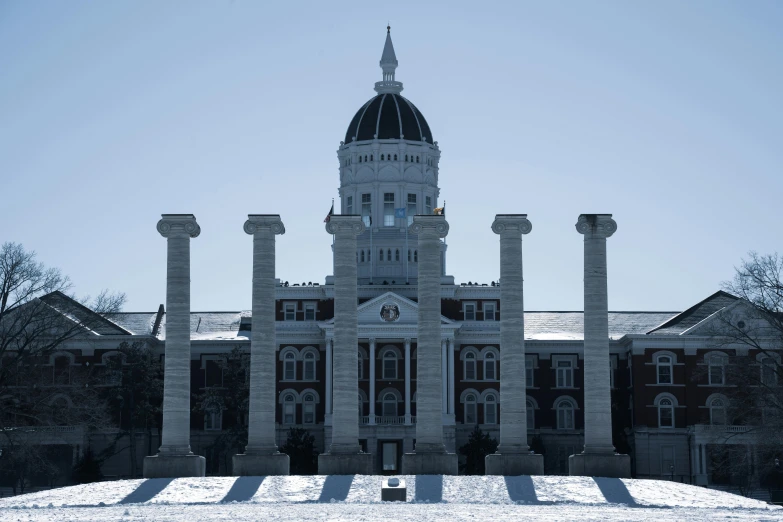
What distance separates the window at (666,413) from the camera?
114m

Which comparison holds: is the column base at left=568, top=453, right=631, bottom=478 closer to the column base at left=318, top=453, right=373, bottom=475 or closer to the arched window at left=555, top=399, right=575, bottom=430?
the column base at left=318, top=453, right=373, bottom=475

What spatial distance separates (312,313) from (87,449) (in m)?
23.4

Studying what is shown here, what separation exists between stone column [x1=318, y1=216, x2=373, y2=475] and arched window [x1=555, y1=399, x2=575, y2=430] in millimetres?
47432

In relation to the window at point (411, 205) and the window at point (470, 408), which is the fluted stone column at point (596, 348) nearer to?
the window at point (470, 408)

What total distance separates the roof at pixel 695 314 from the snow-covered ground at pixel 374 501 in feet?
154

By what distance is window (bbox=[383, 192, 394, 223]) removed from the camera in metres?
131

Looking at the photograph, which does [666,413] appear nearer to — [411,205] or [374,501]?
[411,205]

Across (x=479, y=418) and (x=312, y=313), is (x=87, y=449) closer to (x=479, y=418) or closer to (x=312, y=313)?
(x=312, y=313)

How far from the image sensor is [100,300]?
9531cm

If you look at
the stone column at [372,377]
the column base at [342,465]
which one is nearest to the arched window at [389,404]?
the stone column at [372,377]

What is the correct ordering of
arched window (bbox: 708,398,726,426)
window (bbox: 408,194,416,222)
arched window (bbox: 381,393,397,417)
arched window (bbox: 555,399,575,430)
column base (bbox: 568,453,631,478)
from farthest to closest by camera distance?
window (bbox: 408,194,416,222) → arched window (bbox: 555,399,575,430) → arched window (bbox: 381,393,397,417) → arched window (bbox: 708,398,726,426) → column base (bbox: 568,453,631,478)

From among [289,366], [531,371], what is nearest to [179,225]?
[289,366]

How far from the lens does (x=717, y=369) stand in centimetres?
Result: 11450

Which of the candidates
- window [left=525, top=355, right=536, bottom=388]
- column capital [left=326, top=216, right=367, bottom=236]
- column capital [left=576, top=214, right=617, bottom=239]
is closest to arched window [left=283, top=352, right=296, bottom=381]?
window [left=525, top=355, right=536, bottom=388]
